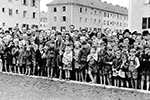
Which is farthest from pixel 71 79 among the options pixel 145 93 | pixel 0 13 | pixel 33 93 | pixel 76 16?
pixel 76 16

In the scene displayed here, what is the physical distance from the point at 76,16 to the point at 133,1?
34.7 m

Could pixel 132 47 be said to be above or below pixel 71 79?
above

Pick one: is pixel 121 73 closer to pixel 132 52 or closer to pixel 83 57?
pixel 132 52

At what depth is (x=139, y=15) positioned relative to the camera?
71.1 feet

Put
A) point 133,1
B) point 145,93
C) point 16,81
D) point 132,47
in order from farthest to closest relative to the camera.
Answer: point 133,1
point 16,81
point 132,47
point 145,93

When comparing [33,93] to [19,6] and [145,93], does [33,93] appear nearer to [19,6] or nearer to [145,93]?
[145,93]

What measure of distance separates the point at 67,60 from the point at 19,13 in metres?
34.4

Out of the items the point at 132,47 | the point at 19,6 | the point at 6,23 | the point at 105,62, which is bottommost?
the point at 105,62

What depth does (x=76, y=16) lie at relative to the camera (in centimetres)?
5609

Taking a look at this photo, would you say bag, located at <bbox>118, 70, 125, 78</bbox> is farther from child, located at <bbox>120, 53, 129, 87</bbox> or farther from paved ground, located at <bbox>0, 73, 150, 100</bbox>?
paved ground, located at <bbox>0, 73, 150, 100</bbox>

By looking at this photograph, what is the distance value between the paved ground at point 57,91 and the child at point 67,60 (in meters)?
0.53

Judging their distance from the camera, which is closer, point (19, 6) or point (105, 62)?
point (105, 62)

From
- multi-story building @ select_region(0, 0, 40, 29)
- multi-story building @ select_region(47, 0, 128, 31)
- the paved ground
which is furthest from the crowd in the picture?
multi-story building @ select_region(47, 0, 128, 31)

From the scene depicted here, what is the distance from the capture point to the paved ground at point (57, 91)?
7.18 meters
